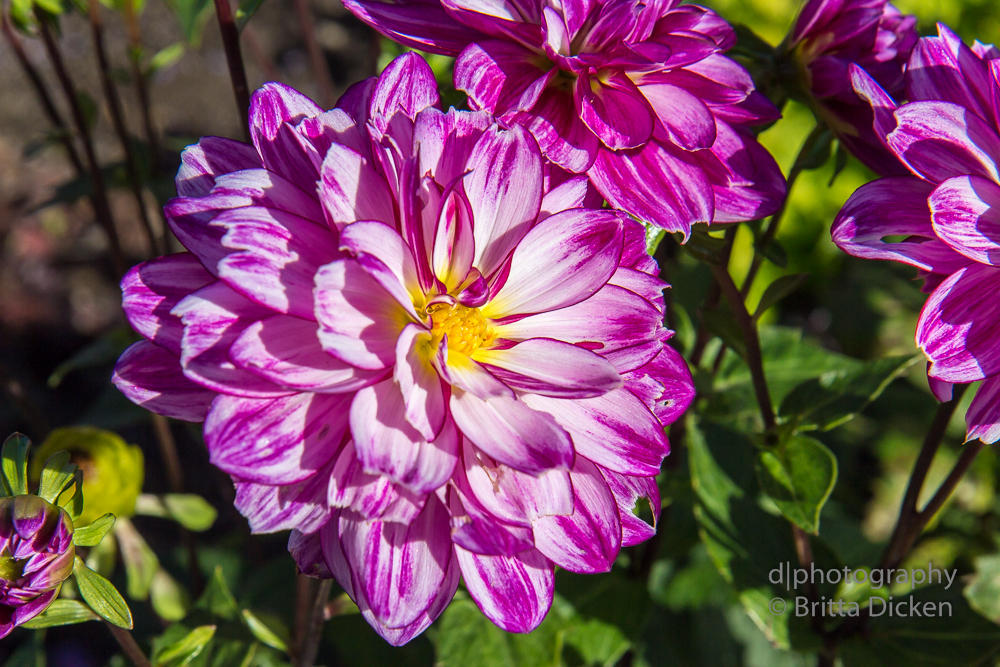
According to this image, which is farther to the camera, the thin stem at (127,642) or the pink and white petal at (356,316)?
the thin stem at (127,642)

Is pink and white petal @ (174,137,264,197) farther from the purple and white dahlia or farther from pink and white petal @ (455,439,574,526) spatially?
pink and white petal @ (455,439,574,526)

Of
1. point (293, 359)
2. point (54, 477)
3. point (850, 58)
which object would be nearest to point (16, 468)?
point (54, 477)

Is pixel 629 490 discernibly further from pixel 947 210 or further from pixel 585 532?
pixel 947 210

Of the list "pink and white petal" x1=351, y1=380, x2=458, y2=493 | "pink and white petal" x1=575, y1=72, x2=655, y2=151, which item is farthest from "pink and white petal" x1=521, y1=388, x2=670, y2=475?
"pink and white petal" x1=575, y1=72, x2=655, y2=151

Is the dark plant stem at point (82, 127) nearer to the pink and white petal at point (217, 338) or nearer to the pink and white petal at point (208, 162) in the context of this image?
the pink and white petal at point (208, 162)

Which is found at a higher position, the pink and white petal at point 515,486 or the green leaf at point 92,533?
the pink and white petal at point 515,486

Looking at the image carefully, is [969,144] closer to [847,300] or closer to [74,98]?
[74,98]

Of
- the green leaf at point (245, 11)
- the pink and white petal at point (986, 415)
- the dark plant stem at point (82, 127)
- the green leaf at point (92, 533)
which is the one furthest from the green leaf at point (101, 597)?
the pink and white petal at point (986, 415)
